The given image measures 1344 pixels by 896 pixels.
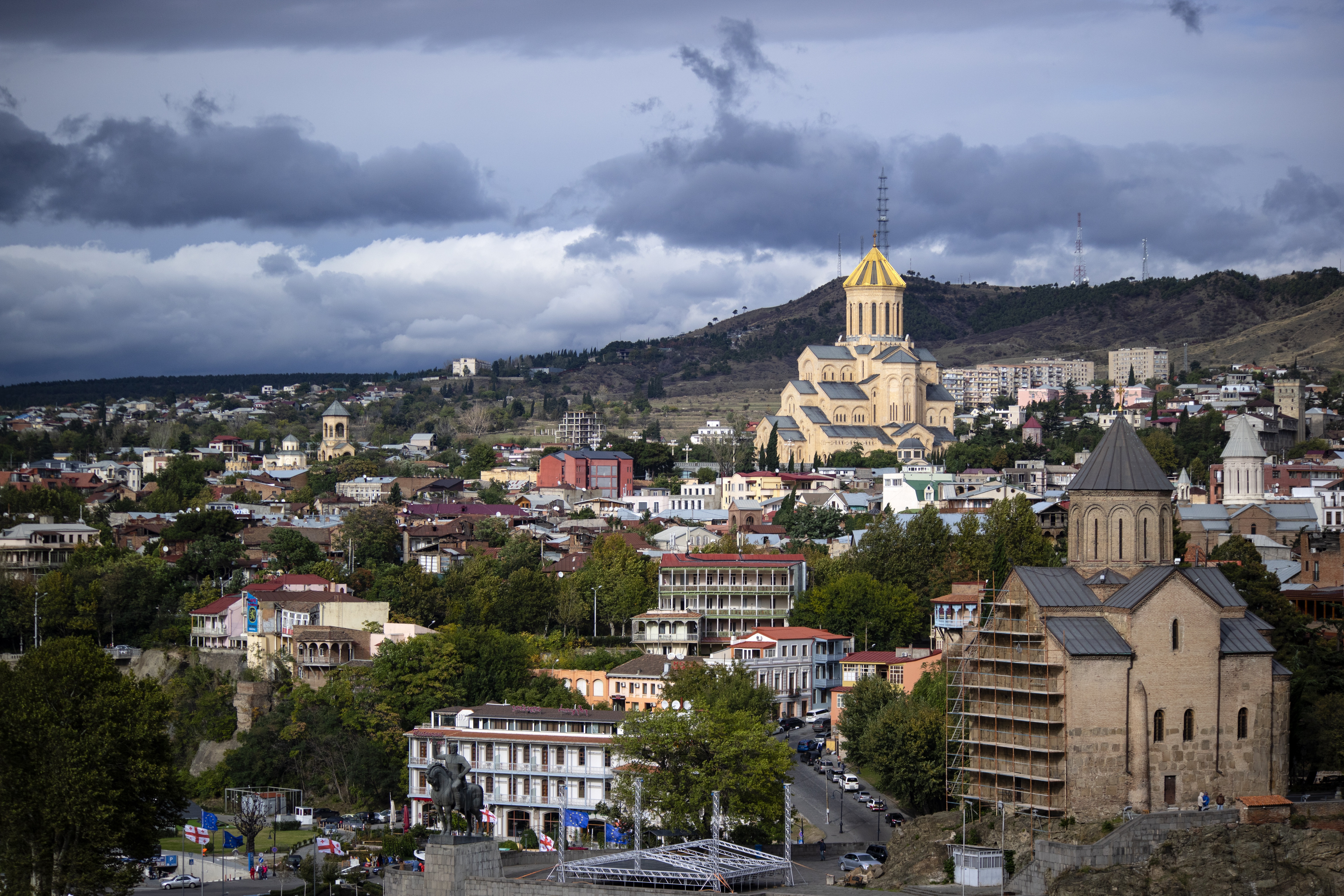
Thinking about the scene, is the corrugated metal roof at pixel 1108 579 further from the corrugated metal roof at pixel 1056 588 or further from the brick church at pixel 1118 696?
the corrugated metal roof at pixel 1056 588

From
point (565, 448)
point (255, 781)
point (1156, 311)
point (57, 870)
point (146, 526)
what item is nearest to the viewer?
point (57, 870)

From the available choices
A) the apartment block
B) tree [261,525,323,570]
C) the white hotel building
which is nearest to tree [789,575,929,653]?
the white hotel building

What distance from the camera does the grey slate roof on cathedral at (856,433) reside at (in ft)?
352

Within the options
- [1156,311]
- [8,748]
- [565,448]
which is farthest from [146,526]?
[1156,311]

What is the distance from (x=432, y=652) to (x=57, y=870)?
20.6 meters

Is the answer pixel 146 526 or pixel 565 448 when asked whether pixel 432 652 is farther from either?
pixel 565 448

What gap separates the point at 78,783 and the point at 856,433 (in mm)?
74766

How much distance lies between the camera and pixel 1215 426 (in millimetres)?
96562

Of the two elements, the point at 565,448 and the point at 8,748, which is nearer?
the point at 8,748

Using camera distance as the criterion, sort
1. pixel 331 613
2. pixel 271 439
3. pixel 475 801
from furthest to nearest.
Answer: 1. pixel 271 439
2. pixel 331 613
3. pixel 475 801

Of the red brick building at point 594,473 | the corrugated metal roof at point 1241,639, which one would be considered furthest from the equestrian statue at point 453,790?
the red brick building at point 594,473

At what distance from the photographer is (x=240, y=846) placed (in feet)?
159

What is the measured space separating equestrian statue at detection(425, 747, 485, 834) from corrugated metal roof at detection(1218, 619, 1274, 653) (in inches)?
726

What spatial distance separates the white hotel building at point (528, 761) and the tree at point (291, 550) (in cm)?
2567
